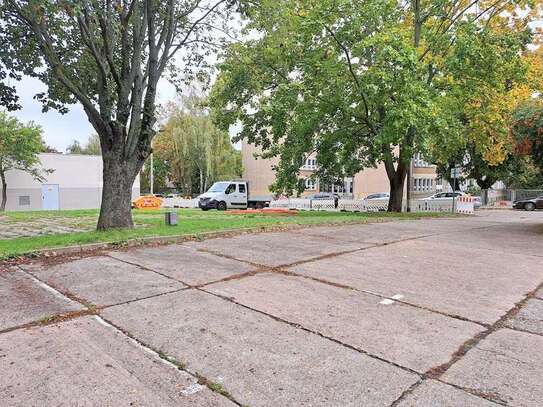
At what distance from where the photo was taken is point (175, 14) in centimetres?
1183

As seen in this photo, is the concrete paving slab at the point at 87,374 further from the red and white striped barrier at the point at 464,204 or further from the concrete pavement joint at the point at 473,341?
the red and white striped barrier at the point at 464,204

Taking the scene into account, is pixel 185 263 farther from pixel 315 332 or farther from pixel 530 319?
pixel 530 319

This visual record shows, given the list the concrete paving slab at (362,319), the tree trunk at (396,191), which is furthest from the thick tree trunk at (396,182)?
the concrete paving slab at (362,319)

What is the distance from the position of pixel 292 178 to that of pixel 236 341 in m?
17.0

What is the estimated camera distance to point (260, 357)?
3.34 metres

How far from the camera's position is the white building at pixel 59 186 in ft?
116

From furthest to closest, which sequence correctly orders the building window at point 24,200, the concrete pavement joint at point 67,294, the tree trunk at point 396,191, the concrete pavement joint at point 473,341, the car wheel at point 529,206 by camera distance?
the building window at point 24,200 < the car wheel at point 529,206 < the tree trunk at point 396,191 < the concrete pavement joint at point 67,294 < the concrete pavement joint at point 473,341

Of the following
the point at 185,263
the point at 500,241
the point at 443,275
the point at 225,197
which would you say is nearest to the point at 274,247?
the point at 185,263

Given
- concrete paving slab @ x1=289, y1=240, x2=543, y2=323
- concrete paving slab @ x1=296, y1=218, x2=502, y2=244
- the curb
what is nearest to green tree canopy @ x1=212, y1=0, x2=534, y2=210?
concrete paving slab @ x1=296, y1=218, x2=502, y2=244

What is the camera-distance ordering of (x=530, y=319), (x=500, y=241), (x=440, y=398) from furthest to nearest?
(x=500, y=241) → (x=530, y=319) → (x=440, y=398)

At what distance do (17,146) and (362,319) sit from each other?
34160mm

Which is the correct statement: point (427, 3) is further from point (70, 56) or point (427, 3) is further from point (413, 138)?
point (70, 56)

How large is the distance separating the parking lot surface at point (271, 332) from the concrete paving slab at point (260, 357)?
0.05 ft

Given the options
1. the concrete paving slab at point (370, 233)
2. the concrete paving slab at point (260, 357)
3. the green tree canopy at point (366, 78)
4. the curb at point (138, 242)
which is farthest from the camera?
the green tree canopy at point (366, 78)
